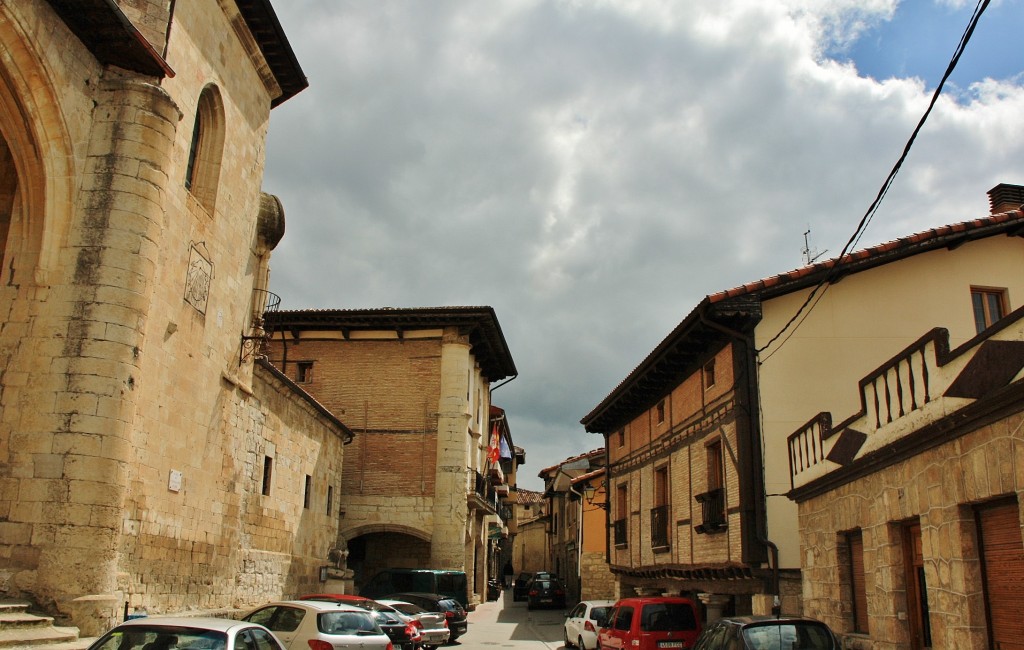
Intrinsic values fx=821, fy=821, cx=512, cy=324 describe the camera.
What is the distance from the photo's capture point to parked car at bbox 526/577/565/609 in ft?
118

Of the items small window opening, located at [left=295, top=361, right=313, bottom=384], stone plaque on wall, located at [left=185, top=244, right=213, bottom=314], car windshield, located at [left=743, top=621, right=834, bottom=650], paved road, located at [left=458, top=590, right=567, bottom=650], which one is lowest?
paved road, located at [left=458, top=590, right=567, bottom=650]

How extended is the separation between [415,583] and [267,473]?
6.58 metres

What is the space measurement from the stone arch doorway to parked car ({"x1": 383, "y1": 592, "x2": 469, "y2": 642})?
9316 mm

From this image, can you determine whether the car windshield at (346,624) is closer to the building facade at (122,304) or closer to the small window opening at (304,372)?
the building facade at (122,304)

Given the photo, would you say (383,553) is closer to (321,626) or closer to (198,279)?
(198,279)

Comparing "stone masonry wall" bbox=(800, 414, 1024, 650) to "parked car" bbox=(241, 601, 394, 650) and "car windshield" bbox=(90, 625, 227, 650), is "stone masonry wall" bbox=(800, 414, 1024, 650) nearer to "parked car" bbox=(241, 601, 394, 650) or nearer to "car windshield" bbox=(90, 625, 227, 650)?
"parked car" bbox=(241, 601, 394, 650)

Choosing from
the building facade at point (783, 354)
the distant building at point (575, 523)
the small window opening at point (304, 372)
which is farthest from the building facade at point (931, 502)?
the small window opening at point (304, 372)

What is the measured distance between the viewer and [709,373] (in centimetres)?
1797

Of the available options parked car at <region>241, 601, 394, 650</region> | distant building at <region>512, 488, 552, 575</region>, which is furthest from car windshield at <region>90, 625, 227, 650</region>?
distant building at <region>512, 488, 552, 575</region>

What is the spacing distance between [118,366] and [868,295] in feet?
44.4

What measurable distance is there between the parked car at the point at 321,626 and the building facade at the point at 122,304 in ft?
7.40

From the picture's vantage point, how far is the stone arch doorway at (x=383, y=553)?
30.5 m

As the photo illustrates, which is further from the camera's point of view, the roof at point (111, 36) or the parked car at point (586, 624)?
the parked car at point (586, 624)

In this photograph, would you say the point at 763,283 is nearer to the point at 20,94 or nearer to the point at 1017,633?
the point at 1017,633
